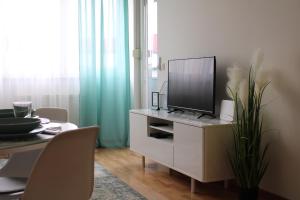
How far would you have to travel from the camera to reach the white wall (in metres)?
3.07

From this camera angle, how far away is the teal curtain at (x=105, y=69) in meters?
5.46

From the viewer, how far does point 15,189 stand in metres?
2.09

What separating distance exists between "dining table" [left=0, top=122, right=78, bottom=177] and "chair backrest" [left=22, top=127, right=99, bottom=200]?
16 centimetres

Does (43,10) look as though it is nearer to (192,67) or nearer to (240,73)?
(192,67)

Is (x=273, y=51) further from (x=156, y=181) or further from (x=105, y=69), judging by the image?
(x=105, y=69)

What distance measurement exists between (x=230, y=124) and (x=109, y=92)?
2.62 metres

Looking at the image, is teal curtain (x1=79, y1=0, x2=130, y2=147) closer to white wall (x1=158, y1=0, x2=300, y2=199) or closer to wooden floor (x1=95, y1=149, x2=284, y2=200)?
wooden floor (x1=95, y1=149, x2=284, y2=200)

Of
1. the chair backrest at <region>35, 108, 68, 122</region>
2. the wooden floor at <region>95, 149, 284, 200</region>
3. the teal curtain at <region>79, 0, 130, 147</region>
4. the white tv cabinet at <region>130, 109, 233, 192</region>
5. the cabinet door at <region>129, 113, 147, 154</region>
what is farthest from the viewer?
the teal curtain at <region>79, 0, 130, 147</region>

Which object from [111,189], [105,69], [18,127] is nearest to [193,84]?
[111,189]

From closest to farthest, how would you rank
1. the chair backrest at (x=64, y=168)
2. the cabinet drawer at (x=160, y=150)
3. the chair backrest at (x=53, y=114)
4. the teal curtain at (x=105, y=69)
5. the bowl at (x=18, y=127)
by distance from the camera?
the chair backrest at (x=64, y=168), the bowl at (x=18, y=127), the chair backrest at (x=53, y=114), the cabinet drawer at (x=160, y=150), the teal curtain at (x=105, y=69)

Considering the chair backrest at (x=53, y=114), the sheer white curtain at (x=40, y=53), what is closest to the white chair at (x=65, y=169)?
the chair backrest at (x=53, y=114)

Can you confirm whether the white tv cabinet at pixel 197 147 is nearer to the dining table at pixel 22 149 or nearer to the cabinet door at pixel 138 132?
the cabinet door at pixel 138 132

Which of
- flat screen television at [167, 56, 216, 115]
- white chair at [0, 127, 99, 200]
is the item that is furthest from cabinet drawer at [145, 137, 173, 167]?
white chair at [0, 127, 99, 200]

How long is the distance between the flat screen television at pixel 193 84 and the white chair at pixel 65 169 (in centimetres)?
197
